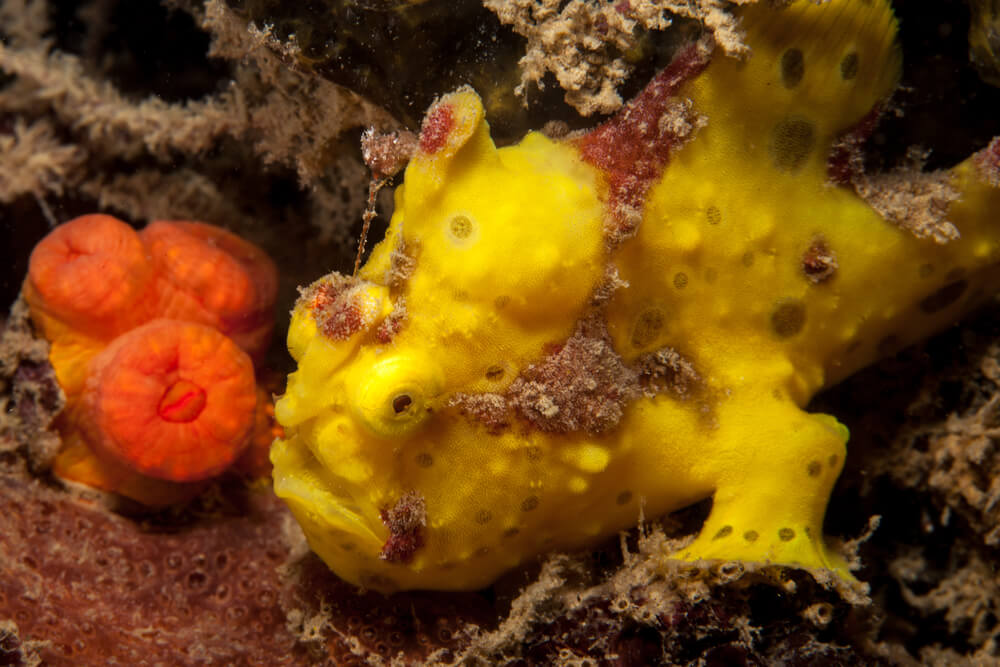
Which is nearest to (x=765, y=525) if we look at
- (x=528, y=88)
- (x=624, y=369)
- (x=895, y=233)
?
(x=624, y=369)

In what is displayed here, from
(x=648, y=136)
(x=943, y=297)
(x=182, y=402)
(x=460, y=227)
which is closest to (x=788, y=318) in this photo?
(x=943, y=297)

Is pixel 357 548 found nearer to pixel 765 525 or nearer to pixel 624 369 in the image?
pixel 624 369

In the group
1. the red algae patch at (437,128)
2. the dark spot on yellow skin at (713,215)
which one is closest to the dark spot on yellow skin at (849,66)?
the dark spot on yellow skin at (713,215)

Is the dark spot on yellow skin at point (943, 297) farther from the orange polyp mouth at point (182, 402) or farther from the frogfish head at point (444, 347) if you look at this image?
the orange polyp mouth at point (182, 402)

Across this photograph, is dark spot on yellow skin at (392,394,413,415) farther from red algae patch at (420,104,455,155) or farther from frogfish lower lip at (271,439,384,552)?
red algae patch at (420,104,455,155)

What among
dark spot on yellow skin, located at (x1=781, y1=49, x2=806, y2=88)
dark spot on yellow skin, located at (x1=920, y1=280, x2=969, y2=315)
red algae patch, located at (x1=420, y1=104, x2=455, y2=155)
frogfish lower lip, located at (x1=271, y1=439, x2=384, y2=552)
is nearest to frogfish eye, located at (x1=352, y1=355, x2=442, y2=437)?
frogfish lower lip, located at (x1=271, y1=439, x2=384, y2=552)

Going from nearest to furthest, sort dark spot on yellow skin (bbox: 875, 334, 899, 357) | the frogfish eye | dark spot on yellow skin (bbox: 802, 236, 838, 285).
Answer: the frogfish eye < dark spot on yellow skin (bbox: 802, 236, 838, 285) < dark spot on yellow skin (bbox: 875, 334, 899, 357)

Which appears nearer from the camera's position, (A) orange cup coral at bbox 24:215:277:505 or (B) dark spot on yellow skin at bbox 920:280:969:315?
(B) dark spot on yellow skin at bbox 920:280:969:315
